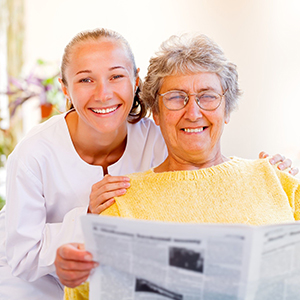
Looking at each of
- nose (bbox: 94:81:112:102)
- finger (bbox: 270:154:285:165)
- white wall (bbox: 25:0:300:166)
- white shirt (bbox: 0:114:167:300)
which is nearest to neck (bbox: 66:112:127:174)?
white shirt (bbox: 0:114:167:300)

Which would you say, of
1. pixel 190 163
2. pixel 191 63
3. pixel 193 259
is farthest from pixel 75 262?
pixel 191 63

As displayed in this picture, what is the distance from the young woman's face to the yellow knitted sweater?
336 millimetres

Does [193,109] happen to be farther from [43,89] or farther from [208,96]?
[43,89]

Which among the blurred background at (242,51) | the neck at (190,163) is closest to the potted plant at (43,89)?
the blurred background at (242,51)

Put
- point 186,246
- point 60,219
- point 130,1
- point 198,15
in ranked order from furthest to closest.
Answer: point 130,1, point 198,15, point 60,219, point 186,246

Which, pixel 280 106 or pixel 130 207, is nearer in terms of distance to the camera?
pixel 130 207

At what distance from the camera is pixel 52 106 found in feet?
10.7

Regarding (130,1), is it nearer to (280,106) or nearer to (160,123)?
(280,106)

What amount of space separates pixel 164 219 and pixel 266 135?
6.27 ft

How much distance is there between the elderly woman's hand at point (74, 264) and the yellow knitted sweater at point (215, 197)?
244 millimetres

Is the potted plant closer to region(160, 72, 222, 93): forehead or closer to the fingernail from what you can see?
region(160, 72, 222, 93): forehead

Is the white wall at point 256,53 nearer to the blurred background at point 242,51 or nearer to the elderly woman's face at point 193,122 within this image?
the blurred background at point 242,51

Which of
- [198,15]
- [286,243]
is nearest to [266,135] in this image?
[198,15]

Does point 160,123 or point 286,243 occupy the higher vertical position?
point 160,123
